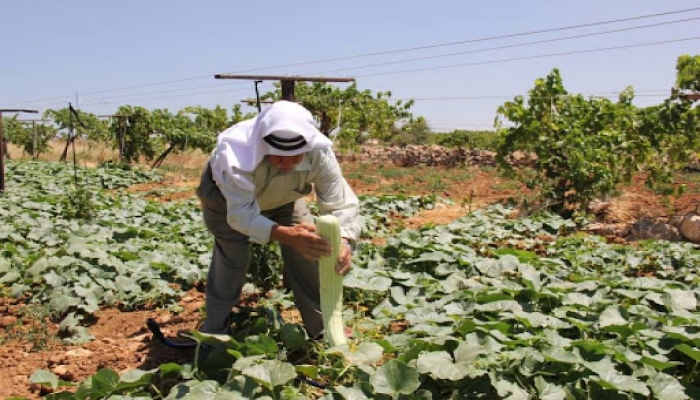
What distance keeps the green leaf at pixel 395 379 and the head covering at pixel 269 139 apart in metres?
1.10

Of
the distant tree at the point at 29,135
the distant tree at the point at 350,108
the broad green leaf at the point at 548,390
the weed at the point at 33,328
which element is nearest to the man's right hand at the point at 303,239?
the broad green leaf at the point at 548,390

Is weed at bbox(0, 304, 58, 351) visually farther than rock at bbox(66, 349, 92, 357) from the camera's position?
Yes

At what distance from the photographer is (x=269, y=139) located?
3045 mm

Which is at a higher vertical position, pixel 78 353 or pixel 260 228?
pixel 260 228

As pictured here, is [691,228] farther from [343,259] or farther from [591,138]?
[343,259]

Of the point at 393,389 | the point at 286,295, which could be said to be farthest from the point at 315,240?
the point at 286,295

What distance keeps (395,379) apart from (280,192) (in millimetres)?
1216

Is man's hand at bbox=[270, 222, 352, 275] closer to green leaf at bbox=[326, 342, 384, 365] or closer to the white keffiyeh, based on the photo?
the white keffiyeh

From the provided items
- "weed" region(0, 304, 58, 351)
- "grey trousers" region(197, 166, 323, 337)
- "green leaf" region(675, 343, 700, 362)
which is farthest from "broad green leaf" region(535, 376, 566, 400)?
"weed" region(0, 304, 58, 351)

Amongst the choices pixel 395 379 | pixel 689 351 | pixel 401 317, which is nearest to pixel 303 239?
pixel 395 379

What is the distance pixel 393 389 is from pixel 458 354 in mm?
390

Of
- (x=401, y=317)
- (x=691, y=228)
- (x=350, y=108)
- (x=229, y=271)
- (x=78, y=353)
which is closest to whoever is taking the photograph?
(x=229, y=271)

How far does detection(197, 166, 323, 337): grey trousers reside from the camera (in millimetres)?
3586

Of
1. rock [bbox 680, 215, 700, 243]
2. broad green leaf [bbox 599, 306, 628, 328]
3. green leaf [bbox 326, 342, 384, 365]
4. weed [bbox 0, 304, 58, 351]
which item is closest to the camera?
green leaf [bbox 326, 342, 384, 365]
